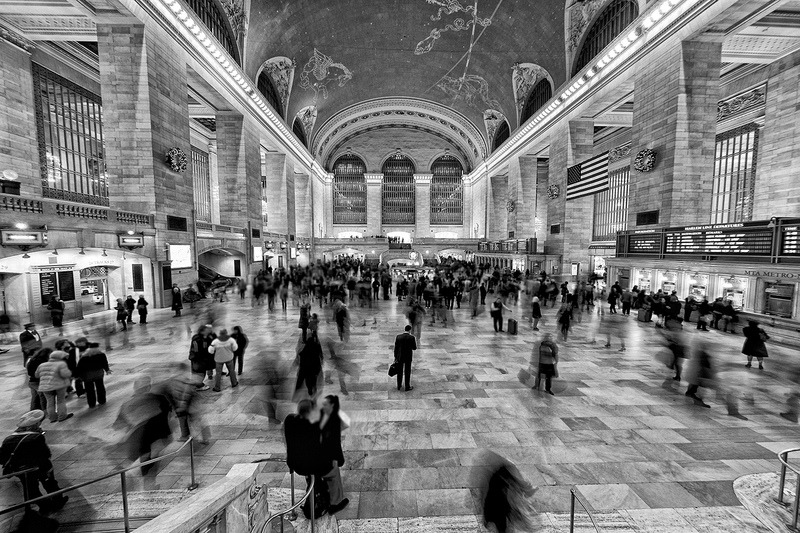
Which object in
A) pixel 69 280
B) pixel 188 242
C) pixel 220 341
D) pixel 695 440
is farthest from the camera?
pixel 188 242

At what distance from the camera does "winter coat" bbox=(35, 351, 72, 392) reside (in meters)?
4.34

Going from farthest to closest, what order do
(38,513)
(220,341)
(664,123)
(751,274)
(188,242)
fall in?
1. (188,242)
2. (664,123)
3. (751,274)
4. (220,341)
5. (38,513)

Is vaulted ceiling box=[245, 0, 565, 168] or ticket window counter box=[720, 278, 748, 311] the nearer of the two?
ticket window counter box=[720, 278, 748, 311]

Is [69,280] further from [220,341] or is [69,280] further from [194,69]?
[194,69]

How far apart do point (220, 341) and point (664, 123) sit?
1714 cm

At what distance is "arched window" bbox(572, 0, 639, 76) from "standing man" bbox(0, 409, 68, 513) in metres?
22.4

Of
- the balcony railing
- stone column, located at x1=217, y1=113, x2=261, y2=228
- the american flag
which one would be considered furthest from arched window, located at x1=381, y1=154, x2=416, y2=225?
the balcony railing

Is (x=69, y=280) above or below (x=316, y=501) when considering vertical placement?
above

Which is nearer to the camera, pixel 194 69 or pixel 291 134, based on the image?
pixel 194 69

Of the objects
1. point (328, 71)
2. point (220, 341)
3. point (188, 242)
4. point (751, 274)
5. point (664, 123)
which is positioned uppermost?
point (328, 71)

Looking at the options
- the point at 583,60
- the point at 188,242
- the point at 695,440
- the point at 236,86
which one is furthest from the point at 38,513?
the point at 583,60

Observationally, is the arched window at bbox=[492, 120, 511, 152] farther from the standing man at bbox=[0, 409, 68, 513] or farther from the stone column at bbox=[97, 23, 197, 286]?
the standing man at bbox=[0, 409, 68, 513]

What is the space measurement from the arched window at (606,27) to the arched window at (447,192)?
2650 cm

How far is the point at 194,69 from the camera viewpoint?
15039 millimetres
